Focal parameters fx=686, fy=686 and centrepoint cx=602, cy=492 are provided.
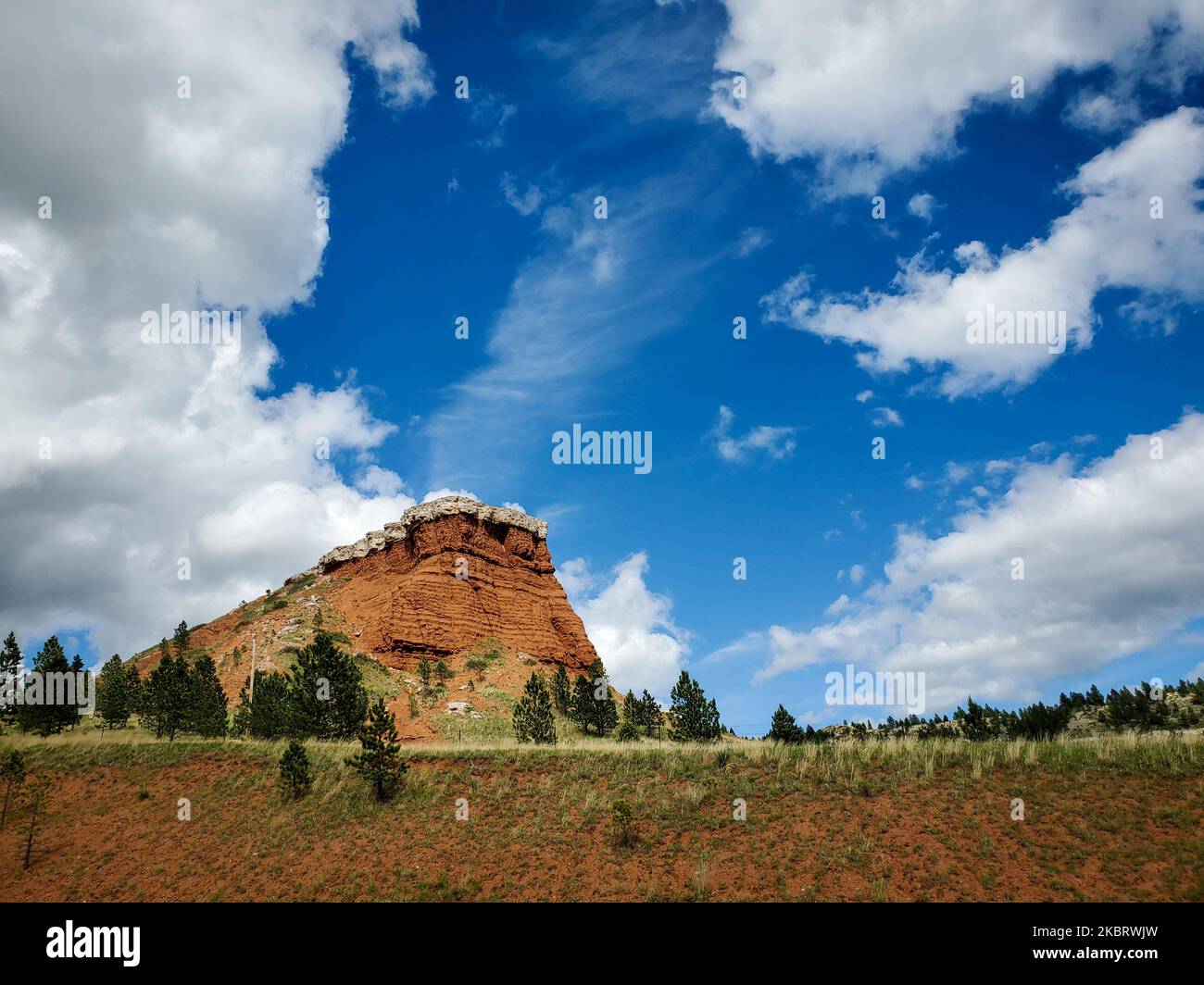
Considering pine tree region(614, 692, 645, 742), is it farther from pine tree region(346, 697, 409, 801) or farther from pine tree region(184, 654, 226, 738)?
pine tree region(346, 697, 409, 801)

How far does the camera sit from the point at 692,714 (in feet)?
163

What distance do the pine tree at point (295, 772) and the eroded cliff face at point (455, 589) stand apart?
52713mm

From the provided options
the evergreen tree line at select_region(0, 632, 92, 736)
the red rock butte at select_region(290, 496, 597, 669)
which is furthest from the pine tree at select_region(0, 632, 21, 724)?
the red rock butte at select_region(290, 496, 597, 669)

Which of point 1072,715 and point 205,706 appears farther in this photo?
point 205,706

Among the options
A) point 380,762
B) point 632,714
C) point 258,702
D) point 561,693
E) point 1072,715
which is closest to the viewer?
point 380,762

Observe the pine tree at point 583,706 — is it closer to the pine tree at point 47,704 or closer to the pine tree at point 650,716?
the pine tree at point 650,716

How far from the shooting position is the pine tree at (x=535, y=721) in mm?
49219

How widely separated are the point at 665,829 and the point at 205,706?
4052 cm

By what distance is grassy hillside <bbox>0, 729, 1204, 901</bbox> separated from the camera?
59.9 ft

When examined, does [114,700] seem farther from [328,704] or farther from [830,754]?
[830,754]

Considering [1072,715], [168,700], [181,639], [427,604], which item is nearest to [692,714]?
[1072,715]

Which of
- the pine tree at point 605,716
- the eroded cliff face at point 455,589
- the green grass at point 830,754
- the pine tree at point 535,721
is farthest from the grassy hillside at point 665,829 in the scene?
the eroded cliff face at point 455,589
